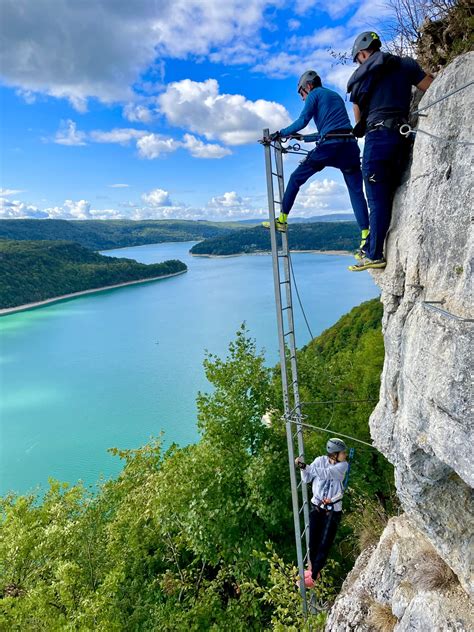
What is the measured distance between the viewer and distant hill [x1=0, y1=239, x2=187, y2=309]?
3268 inches

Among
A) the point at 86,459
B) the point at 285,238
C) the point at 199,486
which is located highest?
the point at 285,238

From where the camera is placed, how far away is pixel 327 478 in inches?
192

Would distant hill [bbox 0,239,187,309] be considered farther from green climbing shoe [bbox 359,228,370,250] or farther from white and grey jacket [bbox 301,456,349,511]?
green climbing shoe [bbox 359,228,370,250]

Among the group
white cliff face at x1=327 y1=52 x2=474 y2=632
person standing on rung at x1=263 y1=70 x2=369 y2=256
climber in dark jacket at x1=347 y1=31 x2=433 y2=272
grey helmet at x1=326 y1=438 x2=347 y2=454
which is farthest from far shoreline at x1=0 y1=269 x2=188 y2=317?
white cliff face at x1=327 y1=52 x2=474 y2=632

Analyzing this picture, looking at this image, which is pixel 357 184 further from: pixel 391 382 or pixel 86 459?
pixel 86 459

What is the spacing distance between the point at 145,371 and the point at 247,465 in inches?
1256

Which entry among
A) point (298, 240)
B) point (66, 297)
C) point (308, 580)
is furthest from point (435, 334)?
point (298, 240)

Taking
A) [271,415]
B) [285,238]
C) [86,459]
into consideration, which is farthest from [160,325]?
[285,238]

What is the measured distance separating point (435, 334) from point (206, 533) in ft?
20.8

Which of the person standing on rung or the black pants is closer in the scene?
the person standing on rung

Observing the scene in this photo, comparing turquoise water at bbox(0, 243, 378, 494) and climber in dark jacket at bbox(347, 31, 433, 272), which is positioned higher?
climber in dark jacket at bbox(347, 31, 433, 272)

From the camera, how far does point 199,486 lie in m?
8.07

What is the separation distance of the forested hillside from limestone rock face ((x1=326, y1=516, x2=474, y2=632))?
98 centimetres

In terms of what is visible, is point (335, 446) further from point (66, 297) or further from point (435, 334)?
point (66, 297)
